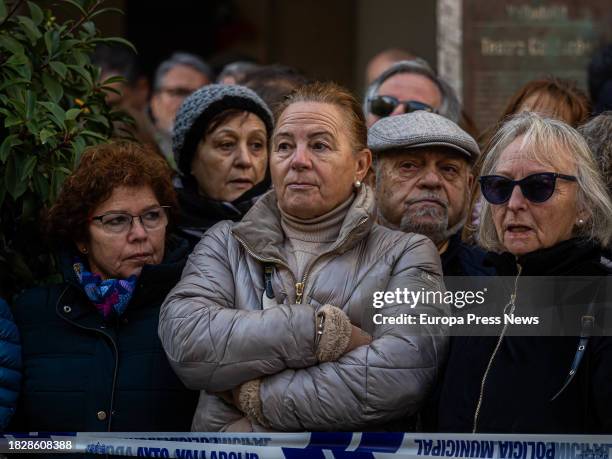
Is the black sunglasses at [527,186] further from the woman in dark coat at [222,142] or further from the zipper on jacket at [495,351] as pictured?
the woman in dark coat at [222,142]

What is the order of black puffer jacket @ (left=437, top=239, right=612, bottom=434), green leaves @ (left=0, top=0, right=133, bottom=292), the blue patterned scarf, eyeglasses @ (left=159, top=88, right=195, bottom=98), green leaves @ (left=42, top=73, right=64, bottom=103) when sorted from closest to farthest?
black puffer jacket @ (left=437, top=239, right=612, bottom=434), the blue patterned scarf, green leaves @ (left=0, top=0, right=133, bottom=292), green leaves @ (left=42, top=73, right=64, bottom=103), eyeglasses @ (left=159, top=88, right=195, bottom=98)

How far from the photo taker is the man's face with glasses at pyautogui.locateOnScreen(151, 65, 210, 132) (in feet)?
29.1

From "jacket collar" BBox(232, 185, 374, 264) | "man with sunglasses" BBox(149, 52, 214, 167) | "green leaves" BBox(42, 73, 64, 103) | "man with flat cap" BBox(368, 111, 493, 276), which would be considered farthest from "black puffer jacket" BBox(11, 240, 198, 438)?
"man with sunglasses" BBox(149, 52, 214, 167)

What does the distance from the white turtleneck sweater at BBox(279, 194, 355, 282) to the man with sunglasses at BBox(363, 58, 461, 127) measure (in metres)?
2.08

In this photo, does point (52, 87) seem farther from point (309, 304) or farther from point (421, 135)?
point (309, 304)

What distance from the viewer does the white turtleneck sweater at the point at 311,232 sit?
4.71 meters

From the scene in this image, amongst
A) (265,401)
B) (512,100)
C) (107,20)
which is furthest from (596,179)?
(107,20)

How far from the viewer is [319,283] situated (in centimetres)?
459

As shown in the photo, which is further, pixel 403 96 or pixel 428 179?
pixel 403 96

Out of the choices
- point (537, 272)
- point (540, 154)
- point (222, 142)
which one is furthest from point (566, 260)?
point (222, 142)

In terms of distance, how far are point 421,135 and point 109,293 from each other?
1462 millimetres

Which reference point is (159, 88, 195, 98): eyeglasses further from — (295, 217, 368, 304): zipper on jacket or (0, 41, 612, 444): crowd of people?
(295, 217, 368, 304): zipper on jacket

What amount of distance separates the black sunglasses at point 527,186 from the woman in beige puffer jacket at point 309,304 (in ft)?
1.13

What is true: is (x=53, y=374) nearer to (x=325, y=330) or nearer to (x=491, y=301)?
(x=325, y=330)
